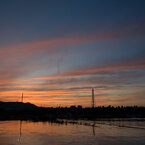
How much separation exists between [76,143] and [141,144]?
9.31 metres

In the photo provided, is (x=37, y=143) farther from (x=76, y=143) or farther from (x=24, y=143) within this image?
(x=76, y=143)

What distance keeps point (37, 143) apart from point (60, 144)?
3451mm

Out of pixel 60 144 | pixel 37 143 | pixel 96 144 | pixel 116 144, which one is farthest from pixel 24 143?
pixel 116 144

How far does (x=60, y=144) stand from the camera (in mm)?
27734

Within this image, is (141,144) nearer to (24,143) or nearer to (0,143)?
(24,143)

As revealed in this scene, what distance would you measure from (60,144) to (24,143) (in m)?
5.12

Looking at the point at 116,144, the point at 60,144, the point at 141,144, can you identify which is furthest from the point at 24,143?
the point at 141,144

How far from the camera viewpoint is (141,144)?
28.8 metres

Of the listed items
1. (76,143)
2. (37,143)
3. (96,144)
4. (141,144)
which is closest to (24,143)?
(37,143)

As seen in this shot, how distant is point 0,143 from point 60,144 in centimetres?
850

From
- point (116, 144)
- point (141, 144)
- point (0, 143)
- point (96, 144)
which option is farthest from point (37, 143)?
point (141, 144)

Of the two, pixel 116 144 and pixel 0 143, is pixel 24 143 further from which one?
pixel 116 144

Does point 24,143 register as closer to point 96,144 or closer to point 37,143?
point 37,143

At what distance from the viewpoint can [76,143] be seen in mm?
28562
